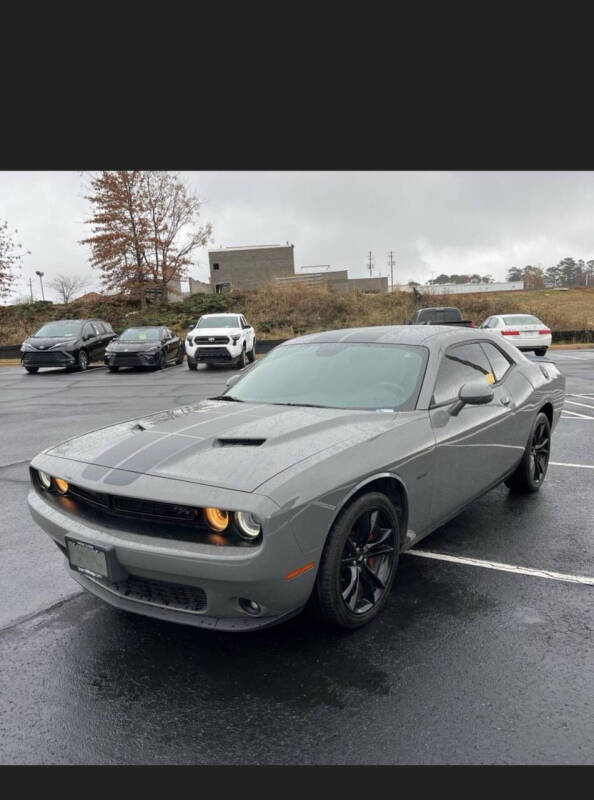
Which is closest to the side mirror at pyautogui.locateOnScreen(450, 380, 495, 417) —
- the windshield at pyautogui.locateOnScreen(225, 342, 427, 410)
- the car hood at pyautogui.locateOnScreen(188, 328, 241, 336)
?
the windshield at pyautogui.locateOnScreen(225, 342, 427, 410)

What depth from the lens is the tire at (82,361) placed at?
19569 mm

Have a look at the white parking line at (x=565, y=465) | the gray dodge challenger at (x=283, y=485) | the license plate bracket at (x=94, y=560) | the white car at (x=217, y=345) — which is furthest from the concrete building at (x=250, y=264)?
the license plate bracket at (x=94, y=560)

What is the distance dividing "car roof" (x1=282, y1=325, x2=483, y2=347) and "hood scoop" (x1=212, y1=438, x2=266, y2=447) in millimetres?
1524

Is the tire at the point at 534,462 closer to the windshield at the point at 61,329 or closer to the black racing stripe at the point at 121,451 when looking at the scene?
the black racing stripe at the point at 121,451

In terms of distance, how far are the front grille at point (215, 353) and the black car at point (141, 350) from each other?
1487 mm

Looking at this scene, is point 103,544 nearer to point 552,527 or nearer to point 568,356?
point 552,527

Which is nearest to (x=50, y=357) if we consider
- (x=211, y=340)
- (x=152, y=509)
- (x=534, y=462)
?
(x=211, y=340)

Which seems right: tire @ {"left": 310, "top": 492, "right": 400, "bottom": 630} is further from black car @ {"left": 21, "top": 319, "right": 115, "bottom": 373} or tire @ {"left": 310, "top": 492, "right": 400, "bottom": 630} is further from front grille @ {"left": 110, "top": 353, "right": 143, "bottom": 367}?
black car @ {"left": 21, "top": 319, "right": 115, "bottom": 373}

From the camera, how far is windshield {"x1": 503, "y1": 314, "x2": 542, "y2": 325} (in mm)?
20578

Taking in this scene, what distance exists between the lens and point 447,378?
3.91 m

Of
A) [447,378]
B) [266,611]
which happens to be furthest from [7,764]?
[447,378]

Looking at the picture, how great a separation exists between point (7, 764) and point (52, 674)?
22.1 inches

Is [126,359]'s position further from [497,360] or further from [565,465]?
[497,360]

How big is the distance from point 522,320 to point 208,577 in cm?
2076
